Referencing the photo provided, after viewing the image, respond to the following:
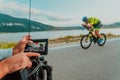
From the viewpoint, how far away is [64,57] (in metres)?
12.9

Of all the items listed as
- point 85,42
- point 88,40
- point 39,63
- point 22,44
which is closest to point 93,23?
point 88,40

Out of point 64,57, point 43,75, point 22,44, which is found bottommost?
point 64,57

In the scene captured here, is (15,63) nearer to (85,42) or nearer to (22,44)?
(22,44)

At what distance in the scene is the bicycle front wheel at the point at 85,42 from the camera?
56.3ft

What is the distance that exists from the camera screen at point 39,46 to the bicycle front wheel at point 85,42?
13693mm

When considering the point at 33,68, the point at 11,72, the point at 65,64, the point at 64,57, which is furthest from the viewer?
the point at 64,57

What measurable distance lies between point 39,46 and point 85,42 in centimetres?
1452

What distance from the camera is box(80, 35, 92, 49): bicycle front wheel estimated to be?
17169 millimetres

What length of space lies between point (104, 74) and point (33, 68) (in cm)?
597

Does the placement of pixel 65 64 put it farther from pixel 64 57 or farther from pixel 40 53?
pixel 40 53

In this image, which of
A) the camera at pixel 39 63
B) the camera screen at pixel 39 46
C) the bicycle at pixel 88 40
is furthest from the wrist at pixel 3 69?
the bicycle at pixel 88 40

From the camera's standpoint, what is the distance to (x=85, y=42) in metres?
17.7

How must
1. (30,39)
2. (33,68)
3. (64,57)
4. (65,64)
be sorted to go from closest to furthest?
(33,68) → (30,39) → (65,64) → (64,57)

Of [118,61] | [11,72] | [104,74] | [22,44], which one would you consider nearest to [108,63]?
[118,61]
